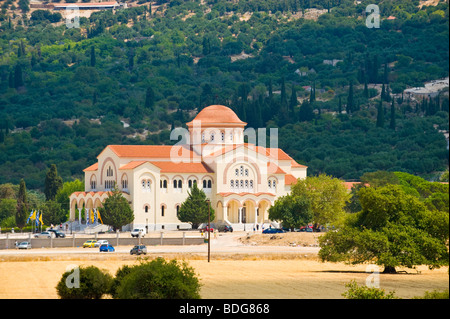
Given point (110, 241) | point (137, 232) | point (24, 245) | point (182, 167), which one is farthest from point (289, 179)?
point (24, 245)

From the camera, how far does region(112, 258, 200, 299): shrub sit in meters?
38.4

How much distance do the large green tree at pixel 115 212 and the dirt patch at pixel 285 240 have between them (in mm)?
15521

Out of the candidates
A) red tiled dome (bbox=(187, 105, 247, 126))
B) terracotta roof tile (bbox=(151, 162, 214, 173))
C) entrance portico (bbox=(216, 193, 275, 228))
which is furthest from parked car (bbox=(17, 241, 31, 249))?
red tiled dome (bbox=(187, 105, 247, 126))

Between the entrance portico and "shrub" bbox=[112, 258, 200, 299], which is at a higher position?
the entrance portico

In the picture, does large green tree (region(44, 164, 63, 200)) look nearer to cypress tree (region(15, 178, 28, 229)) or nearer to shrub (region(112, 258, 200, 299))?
cypress tree (region(15, 178, 28, 229))

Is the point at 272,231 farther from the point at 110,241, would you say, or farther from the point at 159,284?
the point at 159,284

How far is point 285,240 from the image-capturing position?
84.6 metres

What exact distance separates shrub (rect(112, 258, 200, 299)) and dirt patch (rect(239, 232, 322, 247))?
144ft

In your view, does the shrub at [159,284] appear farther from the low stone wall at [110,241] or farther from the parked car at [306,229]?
the parked car at [306,229]

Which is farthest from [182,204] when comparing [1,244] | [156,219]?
[1,244]

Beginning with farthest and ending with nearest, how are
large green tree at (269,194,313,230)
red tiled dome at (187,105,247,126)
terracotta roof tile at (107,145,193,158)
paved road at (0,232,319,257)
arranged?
red tiled dome at (187,105,247,126), terracotta roof tile at (107,145,193,158), large green tree at (269,194,313,230), paved road at (0,232,319,257)

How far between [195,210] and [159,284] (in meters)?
61.9

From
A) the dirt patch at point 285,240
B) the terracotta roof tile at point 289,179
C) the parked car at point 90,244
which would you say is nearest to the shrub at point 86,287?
the parked car at point 90,244
